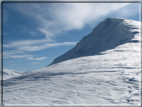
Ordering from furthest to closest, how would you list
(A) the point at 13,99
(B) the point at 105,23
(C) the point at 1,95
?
1. (B) the point at 105,23
2. (C) the point at 1,95
3. (A) the point at 13,99

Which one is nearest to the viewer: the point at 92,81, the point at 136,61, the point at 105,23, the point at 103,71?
the point at 92,81

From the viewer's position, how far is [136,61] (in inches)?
385

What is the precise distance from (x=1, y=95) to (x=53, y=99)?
9.62 ft

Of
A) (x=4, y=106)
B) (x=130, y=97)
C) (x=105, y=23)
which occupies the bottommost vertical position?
(x=4, y=106)

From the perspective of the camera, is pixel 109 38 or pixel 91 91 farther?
pixel 109 38

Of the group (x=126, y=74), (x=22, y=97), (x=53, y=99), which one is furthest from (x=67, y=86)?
(x=126, y=74)

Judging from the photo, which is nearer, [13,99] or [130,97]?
[130,97]

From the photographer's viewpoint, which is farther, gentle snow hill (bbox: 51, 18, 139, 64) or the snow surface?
gentle snow hill (bbox: 51, 18, 139, 64)

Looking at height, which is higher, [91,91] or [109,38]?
[109,38]

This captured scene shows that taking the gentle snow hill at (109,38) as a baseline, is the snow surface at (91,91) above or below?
below

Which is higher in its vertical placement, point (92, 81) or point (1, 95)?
point (92, 81)

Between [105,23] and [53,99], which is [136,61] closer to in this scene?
[53,99]

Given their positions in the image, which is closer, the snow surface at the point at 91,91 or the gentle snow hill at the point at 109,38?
the snow surface at the point at 91,91

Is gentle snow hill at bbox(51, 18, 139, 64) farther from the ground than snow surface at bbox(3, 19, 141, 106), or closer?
farther from the ground
